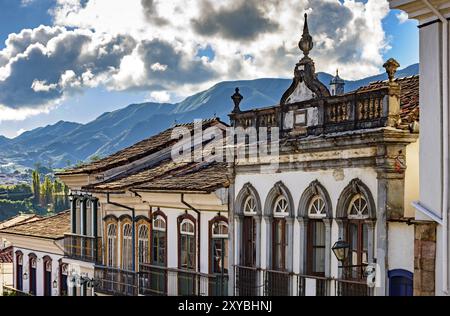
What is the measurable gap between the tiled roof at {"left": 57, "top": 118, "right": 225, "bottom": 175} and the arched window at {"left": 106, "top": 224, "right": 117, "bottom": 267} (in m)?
1.98

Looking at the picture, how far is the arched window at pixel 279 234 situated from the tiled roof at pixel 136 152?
864 cm

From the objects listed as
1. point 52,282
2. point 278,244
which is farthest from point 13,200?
point 278,244

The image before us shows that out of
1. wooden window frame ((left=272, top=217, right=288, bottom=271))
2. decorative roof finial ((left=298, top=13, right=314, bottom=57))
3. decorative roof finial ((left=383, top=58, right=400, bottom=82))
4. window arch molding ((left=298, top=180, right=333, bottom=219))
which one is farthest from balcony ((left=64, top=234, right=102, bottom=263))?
decorative roof finial ((left=383, top=58, right=400, bottom=82))

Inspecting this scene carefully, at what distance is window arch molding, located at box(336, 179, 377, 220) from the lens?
16016 mm

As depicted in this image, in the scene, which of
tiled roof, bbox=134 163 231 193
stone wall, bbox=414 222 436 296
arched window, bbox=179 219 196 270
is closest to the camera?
stone wall, bbox=414 222 436 296

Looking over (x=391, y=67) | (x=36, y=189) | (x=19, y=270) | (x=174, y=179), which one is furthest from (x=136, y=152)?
(x=36, y=189)

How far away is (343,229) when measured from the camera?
666 inches

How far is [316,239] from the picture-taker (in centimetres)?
1806

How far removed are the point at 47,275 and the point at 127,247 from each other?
7215 millimetres

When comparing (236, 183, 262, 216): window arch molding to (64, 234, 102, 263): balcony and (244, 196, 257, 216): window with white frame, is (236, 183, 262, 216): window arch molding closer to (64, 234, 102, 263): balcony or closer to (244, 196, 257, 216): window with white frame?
(244, 196, 257, 216): window with white frame

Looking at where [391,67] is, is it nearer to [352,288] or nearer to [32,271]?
[352,288]

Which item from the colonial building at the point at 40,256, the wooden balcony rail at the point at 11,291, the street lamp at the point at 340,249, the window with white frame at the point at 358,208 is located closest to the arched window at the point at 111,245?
the colonial building at the point at 40,256
